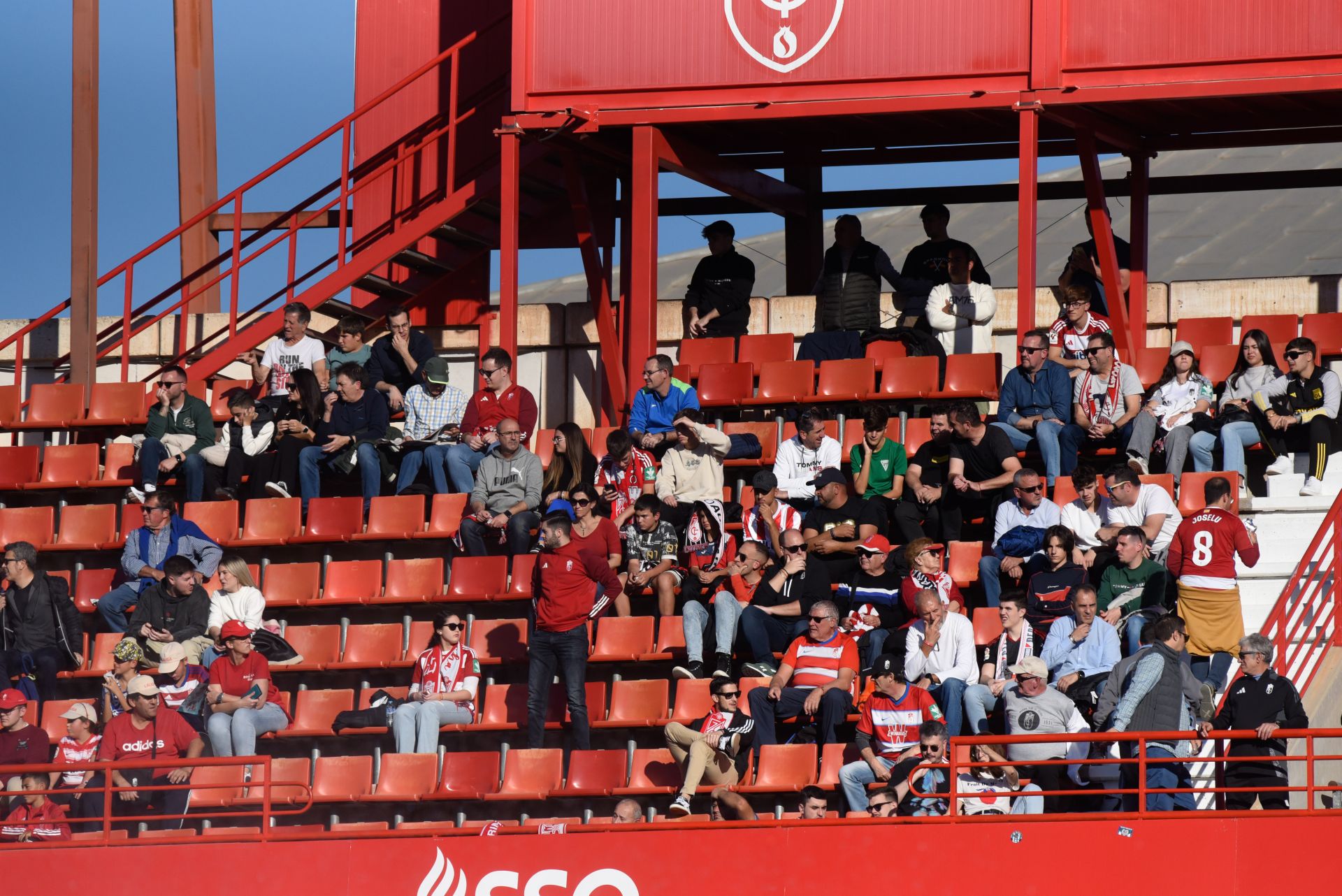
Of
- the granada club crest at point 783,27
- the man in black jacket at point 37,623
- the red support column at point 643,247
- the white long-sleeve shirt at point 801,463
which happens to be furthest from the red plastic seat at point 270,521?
the granada club crest at point 783,27

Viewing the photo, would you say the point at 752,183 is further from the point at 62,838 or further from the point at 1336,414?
the point at 62,838

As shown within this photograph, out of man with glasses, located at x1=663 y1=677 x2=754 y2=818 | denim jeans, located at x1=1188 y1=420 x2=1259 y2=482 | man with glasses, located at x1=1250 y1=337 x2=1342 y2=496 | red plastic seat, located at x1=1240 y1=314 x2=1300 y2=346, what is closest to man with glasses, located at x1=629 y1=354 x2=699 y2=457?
man with glasses, located at x1=663 y1=677 x2=754 y2=818

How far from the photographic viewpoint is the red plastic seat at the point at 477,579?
1541cm

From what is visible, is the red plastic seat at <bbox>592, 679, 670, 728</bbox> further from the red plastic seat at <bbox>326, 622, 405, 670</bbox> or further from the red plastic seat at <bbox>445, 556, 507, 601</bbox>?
the red plastic seat at <bbox>326, 622, 405, 670</bbox>

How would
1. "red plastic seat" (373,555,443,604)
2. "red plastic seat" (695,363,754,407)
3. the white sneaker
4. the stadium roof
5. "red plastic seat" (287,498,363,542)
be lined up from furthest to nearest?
the stadium roof < "red plastic seat" (695,363,754,407) < "red plastic seat" (287,498,363,542) < "red plastic seat" (373,555,443,604) < the white sneaker

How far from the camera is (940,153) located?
1900cm

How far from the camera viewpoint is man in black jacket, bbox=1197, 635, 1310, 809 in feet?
39.2

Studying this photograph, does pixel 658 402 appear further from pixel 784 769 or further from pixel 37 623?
pixel 37 623

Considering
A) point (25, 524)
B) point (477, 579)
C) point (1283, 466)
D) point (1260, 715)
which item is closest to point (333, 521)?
point (477, 579)

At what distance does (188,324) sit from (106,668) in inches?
203

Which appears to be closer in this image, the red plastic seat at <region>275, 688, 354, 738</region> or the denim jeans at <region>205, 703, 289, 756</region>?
the denim jeans at <region>205, 703, 289, 756</region>

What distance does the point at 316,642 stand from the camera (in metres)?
Answer: 15.5

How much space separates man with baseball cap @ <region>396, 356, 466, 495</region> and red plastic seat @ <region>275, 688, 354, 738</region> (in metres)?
2.01

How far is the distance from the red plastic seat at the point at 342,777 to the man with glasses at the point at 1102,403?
203 inches
